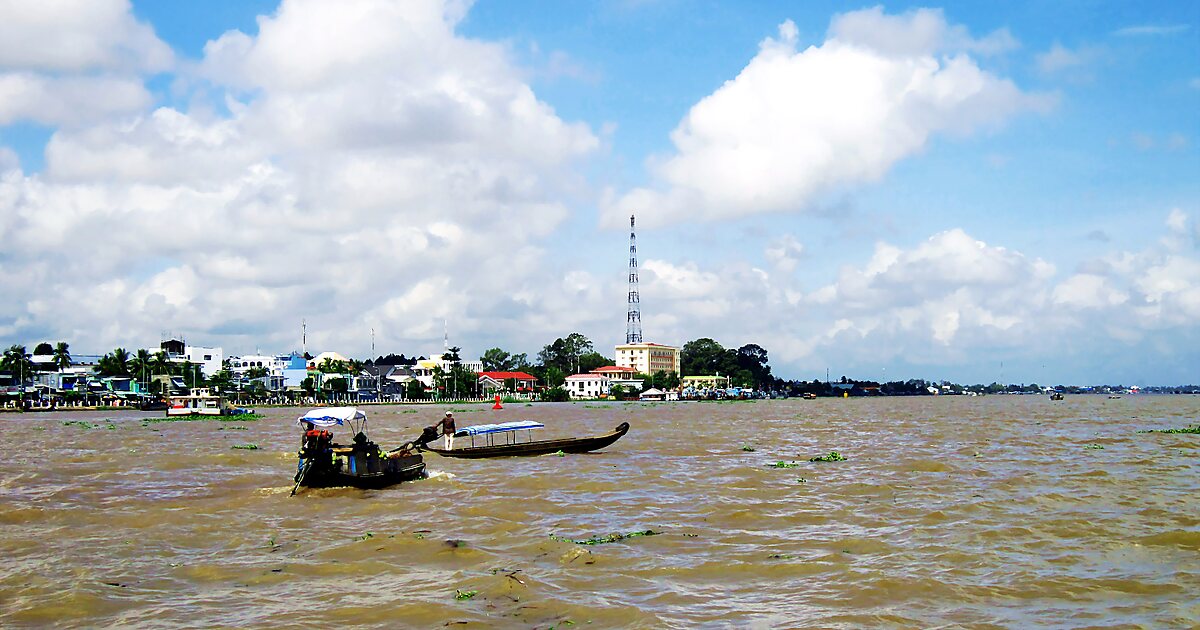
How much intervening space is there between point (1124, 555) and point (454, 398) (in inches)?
5225

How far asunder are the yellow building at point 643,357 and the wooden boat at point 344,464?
160 meters

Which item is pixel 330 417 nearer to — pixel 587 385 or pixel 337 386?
pixel 337 386

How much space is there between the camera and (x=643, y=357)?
18712cm

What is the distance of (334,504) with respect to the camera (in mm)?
19938

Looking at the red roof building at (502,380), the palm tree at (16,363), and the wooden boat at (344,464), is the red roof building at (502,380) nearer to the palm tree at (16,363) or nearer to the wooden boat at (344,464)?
the palm tree at (16,363)

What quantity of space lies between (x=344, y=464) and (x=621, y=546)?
33.1ft

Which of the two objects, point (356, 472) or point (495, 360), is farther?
point (495, 360)

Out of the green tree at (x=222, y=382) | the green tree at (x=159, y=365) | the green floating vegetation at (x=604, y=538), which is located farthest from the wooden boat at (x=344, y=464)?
the green tree at (x=159, y=365)

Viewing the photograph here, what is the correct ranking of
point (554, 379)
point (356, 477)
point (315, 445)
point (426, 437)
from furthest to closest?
point (554, 379), point (426, 437), point (356, 477), point (315, 445)

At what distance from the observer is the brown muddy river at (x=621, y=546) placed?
10883 mm

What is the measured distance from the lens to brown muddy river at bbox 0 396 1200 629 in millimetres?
10883

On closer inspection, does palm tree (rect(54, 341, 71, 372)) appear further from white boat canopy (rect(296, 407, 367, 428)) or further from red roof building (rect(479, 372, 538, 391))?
white boat canopy (rect(296, 407, 367, 428))

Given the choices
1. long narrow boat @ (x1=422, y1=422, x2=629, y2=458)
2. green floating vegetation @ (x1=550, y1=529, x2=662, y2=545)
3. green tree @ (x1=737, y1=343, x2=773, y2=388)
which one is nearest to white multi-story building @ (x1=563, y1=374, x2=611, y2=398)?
green tree @ (x1=737, y1=343, x2=773, y2=388)

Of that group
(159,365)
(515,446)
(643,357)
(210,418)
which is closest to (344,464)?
(515,446)
